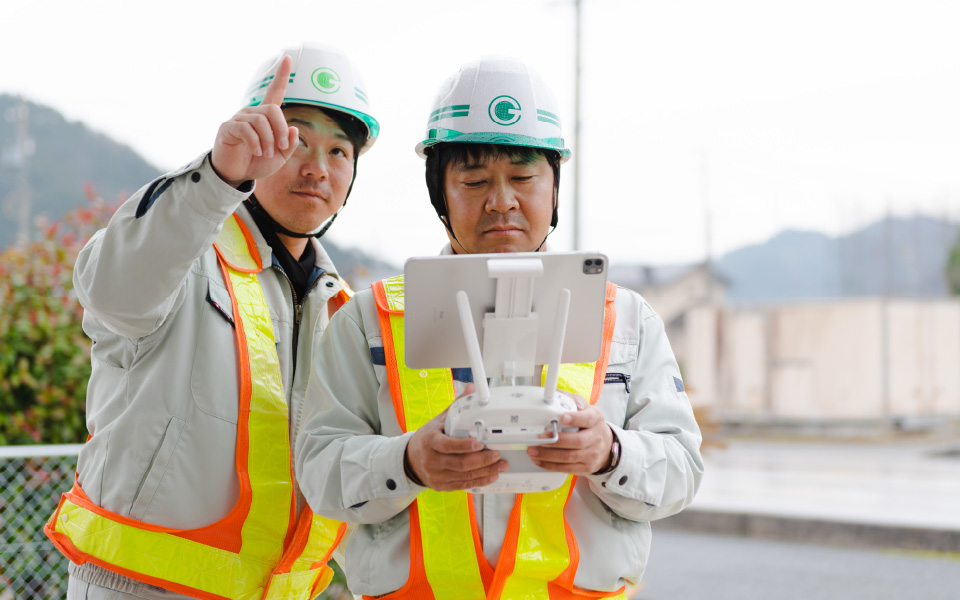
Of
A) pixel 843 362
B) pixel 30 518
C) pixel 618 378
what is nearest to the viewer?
pixel 618 378

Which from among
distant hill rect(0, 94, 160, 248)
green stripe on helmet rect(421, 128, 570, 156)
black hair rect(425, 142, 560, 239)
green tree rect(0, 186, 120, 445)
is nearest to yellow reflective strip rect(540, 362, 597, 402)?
black hair rect(425, 142, 560, 239)

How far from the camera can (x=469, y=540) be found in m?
1.74

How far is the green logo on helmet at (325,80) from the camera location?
255 centimetres

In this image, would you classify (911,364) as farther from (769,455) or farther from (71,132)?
(71,132)

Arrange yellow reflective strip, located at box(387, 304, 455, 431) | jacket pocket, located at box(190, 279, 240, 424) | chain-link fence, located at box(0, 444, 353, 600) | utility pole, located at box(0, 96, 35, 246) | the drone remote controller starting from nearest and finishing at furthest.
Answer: the drone remote controller, yellow reflective strip, located at box(387, 304, 455, 431), jacket pocket, located at box(190, 279, 240, 424), chain-link fence, located at box(0, 444, 353, 600), utility pole, located at box(0, 96, 35, 246)

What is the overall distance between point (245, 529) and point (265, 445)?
214 millimetres

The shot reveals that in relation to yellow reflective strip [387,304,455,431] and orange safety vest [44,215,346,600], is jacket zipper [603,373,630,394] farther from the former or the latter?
orange safety vest [44,215,346,600]

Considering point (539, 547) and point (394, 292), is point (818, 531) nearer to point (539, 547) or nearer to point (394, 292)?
point (539, 547)

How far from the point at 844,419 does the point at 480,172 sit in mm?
24778

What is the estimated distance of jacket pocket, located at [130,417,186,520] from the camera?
2094 mm

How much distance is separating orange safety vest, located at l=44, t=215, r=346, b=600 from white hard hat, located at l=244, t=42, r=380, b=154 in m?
0.51

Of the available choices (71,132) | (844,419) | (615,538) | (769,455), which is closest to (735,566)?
(615,538)

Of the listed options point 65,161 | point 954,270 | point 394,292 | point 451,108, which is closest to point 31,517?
point 394,292

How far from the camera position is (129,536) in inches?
81.7
